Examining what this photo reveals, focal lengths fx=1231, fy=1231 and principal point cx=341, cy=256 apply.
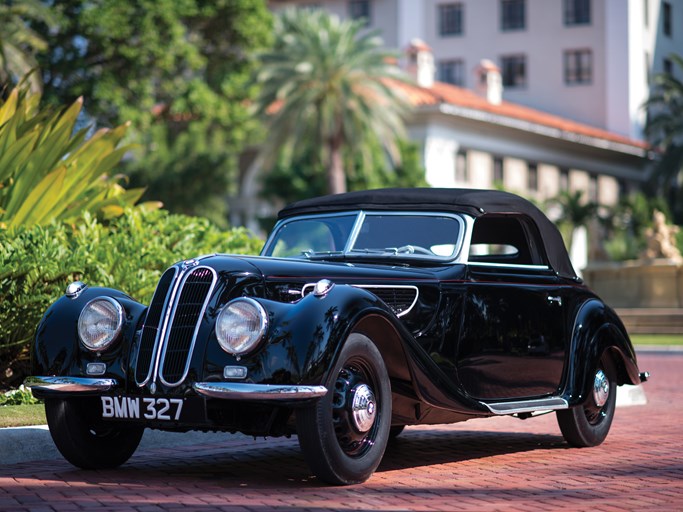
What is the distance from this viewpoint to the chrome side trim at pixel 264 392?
627 cm

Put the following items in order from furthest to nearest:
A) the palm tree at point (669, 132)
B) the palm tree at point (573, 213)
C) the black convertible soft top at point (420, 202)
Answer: the palm tree at point (669, 132), the palm tree at point (573, 213), the black convertible soft top at point (420, 202)

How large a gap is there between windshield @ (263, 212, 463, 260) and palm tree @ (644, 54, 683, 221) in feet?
165

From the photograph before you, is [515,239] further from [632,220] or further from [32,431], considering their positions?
[632,220]

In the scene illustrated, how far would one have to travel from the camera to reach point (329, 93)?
41.4 metres

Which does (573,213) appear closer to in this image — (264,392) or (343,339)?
(343,339)

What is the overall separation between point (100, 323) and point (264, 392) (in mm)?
1287

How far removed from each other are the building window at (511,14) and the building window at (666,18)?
8.23m

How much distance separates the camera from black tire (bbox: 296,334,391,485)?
21.0 ft

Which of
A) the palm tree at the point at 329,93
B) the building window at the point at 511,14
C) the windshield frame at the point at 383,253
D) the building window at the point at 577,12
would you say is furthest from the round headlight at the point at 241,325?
the building window at the point at 511,14

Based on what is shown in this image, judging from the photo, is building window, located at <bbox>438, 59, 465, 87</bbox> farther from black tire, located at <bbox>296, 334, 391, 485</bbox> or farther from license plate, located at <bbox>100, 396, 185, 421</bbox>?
license plate, located at <bbox>100, 396, 185, 421</bbox>

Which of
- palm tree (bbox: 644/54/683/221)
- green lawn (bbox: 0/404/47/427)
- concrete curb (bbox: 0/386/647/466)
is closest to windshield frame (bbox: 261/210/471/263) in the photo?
concrete curb (bbox: 0/386/647/466)

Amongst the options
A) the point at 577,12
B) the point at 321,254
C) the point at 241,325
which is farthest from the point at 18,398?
the point at 577,12

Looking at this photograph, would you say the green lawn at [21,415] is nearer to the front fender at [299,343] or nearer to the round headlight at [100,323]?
the round headlight at [100,323]

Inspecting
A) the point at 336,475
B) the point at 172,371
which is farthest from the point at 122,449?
the point at 336,475
